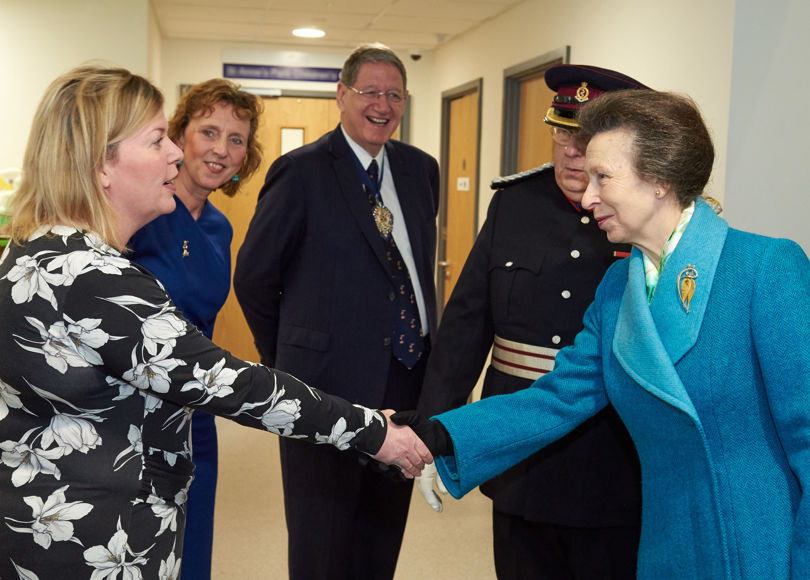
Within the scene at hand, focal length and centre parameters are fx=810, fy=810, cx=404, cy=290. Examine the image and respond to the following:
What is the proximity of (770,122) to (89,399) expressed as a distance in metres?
2.32

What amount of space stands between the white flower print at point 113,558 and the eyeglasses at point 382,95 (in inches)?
60.6

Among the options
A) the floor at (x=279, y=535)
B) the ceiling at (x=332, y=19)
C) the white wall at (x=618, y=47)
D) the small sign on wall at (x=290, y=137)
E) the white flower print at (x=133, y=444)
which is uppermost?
the ceiling at (x=332, y=19)

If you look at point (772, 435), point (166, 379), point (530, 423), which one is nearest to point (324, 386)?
point (530, 423)

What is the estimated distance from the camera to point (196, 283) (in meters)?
1.94

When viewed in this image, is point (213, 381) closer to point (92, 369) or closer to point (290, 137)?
point (92, 369)

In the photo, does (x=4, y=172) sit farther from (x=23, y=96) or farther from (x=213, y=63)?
(x=213, y=63)

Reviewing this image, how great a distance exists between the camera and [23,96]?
4.60m

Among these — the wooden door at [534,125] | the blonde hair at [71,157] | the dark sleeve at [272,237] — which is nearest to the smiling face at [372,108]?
the dark sleeve at [272,237]

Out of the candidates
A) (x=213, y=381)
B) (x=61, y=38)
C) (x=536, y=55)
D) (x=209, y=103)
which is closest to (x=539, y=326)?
(x=213, y=381)

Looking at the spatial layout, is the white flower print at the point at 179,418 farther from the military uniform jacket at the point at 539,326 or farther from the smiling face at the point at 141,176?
the military uniform jacket at the point at 539,326

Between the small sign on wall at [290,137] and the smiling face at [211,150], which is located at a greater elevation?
the small sign on wall at [290,137]

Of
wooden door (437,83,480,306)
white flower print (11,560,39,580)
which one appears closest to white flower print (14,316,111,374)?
white flower print (11,560,39,580)

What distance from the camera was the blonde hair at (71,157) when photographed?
135cm

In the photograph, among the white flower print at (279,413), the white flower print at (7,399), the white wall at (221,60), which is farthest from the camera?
the white wall at (221,60)
